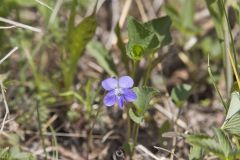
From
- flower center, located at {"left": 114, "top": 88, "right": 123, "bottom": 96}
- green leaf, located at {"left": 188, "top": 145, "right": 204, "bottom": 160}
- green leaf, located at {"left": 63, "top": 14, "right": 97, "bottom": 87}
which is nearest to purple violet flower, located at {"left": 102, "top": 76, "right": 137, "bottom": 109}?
flower center, located at {"left": 114, "top": 88, "right": 123, "bottom": 96}

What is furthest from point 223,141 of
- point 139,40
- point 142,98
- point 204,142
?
point 139,40

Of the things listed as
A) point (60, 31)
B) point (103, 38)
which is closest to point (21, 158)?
point (60, 31)

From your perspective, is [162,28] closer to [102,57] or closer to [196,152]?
[102,57]

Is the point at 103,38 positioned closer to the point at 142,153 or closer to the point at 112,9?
the point at 112,9

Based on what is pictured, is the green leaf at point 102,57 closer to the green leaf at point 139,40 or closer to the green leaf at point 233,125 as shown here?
the green leaf at point 139,40

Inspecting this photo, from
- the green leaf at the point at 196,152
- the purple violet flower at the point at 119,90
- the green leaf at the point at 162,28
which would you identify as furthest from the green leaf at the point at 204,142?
the green leaf at the point at 162,28

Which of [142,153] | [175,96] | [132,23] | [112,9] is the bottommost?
[142,153]
